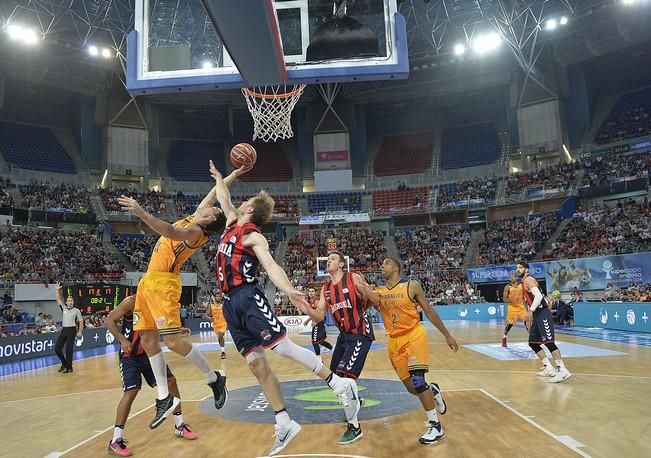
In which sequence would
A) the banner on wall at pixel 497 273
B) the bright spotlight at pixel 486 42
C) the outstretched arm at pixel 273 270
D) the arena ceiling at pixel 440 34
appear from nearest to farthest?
1. the outstretched arm at pixel 273 270
2. the banner on wall at pixel 497 273
3. the arena ceiling at pixel 440 34
4. the bright spotlight at pixel 486 42

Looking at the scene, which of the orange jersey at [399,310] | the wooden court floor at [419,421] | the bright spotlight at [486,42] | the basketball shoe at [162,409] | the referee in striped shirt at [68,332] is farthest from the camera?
the bright spotlight at [486,42]

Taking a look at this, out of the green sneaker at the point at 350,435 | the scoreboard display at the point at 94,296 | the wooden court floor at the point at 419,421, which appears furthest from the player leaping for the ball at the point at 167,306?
the scoreboard display at the point at 94,296

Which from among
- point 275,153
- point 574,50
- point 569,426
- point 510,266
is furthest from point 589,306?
point 275,153

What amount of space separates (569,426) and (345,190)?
3516cm

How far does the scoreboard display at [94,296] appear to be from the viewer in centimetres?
2070

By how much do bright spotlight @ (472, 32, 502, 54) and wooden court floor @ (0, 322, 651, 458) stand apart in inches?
995

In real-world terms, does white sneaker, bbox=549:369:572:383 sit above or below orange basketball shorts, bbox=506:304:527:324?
below

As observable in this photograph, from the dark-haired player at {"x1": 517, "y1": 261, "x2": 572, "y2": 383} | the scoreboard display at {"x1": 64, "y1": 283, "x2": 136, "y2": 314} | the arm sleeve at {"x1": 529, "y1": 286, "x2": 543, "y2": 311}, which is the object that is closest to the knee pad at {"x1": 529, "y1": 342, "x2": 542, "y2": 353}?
the dark-haired player at {"x1": 517, "y1": 261, "x2": 572, "y2": 383}

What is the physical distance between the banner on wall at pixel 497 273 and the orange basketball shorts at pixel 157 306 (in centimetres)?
2589

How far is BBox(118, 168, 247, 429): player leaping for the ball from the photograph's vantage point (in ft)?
17.0

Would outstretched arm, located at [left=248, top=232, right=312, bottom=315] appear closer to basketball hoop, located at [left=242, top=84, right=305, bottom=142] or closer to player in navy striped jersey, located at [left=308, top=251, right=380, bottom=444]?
player in navy striped jersey, located at [left=308, top=251, right=380, bottom=444]

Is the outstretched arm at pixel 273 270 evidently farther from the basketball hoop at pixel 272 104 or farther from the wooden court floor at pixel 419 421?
the basketball hoop at pixel 272 104

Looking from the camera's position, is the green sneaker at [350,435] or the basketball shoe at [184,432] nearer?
the green sneaker at [350,435]

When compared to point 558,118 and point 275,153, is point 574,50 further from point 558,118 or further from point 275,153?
point 275,153
